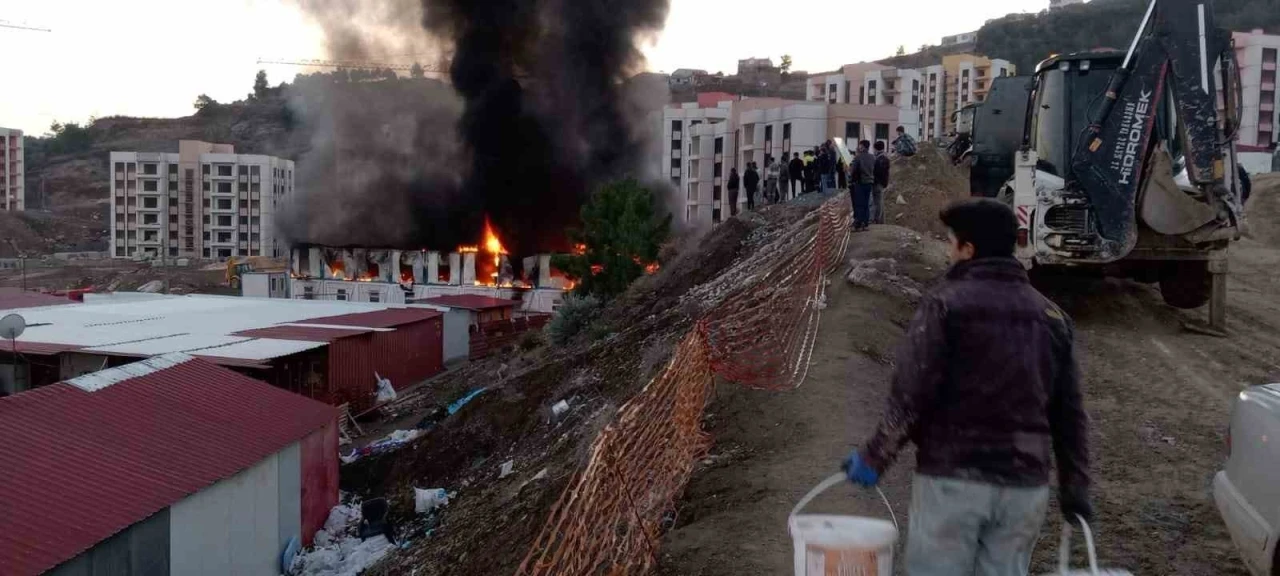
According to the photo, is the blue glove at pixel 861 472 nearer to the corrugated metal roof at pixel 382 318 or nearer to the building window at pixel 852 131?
the corrugated metal roof at pixel 382 318

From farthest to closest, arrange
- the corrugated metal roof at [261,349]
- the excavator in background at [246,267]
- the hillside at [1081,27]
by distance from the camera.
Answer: the hillside at [1081,27], the excavator in background at [246,267], the corrugated metal roof at [261,349]

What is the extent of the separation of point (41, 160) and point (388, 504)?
4580 inches

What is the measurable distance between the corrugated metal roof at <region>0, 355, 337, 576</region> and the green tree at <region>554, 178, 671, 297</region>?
20.8 m

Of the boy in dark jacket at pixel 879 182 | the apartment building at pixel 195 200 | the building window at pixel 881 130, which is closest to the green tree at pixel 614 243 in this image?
the boy in dark jacket at pixel 879 182

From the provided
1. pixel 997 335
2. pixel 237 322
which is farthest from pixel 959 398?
pixel 237 322

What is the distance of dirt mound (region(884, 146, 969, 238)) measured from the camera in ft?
59.2

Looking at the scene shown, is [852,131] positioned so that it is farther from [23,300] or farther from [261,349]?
[23,300]

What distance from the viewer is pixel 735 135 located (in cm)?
5747

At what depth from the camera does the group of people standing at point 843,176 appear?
14461 mm

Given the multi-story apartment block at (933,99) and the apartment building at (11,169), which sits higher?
the multi-story apartment block at (933,99)

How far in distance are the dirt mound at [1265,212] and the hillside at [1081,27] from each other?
55.8 m

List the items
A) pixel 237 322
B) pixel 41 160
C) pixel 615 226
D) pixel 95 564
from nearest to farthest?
pixel 95 564, pixel 237 322, pixel 615 226, pixel 41 160

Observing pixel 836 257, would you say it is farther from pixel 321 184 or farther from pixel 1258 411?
pixel 321 184

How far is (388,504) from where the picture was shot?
13922 mm
